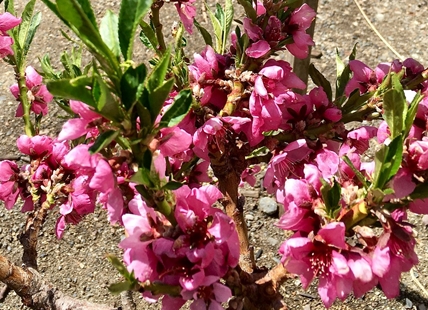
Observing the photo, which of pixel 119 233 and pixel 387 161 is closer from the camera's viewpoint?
pixel 387 161

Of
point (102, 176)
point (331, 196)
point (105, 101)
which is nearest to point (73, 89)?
point (105, 101)

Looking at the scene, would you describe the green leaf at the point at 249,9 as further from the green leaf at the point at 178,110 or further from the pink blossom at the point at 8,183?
the pink blossom at the point at 8,183

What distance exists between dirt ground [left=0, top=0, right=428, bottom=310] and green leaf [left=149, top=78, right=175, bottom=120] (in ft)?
3.62

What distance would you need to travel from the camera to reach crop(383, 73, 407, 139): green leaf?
64 cm

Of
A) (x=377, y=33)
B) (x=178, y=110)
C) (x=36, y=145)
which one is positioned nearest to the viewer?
(x=178, y=110)

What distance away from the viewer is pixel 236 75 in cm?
92

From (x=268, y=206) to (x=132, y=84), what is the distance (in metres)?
1.57

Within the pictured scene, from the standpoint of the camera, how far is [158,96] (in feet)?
1.80

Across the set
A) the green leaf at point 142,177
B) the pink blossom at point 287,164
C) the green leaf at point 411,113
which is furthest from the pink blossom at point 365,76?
the green leaf at point 142,177

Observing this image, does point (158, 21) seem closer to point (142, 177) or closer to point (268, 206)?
point (142, 177)

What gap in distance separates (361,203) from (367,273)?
0.26 ft

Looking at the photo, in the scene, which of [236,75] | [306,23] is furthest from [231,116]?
[306,23]

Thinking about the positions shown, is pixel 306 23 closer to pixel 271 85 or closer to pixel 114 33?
pixel 271 85

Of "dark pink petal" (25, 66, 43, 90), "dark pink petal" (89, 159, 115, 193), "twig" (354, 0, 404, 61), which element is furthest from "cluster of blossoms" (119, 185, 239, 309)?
"twig" (354, 0, 404, 61)
